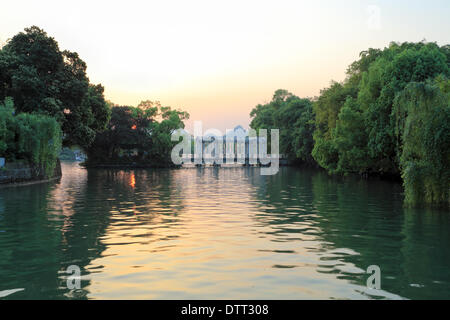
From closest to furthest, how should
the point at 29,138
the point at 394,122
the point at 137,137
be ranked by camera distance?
the point at 394,122 → the point at 29,138 → the point at 137,137

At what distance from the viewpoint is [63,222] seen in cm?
1972

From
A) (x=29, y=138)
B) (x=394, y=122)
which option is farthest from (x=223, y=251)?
(x=29, y=138)

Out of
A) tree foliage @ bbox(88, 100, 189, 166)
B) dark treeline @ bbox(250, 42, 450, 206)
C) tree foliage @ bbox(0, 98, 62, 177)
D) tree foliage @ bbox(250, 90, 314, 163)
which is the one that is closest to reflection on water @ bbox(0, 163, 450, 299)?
dark treeline @ bbox(250, 42, 450, 206)

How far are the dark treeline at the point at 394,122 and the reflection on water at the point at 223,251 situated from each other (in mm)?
2200

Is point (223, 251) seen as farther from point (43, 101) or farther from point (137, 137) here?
point (137, 137)

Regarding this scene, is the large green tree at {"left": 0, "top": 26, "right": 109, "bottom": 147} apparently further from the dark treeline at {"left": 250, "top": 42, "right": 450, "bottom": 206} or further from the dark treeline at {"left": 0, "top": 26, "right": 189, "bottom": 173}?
the dark treeline at {"left": 250, "top": 42, "right": 450, "bottom": 206}

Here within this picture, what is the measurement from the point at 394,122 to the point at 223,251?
96.1ft

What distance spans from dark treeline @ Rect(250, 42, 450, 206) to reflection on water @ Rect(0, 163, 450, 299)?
7.22 feet

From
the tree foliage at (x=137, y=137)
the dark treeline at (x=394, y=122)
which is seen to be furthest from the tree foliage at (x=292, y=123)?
the tree foliage at (x=137, y=137)

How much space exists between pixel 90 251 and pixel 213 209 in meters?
10.9

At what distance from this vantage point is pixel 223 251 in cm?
1390

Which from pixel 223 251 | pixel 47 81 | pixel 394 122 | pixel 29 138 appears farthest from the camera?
pixel 47 81

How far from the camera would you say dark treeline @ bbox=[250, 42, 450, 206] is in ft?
74.4
